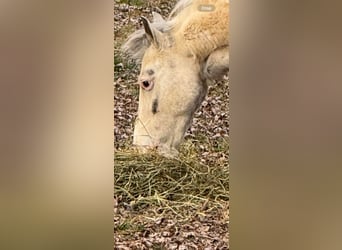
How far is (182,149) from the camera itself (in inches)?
69.9

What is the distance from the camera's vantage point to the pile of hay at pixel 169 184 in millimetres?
1741

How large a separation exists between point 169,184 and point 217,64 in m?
0.54

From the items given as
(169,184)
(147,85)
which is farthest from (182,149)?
(147,85)

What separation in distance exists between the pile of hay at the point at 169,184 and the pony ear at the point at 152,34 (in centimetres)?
47

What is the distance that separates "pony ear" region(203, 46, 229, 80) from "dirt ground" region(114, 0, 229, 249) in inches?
1.5

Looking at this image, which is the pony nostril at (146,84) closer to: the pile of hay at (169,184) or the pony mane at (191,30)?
the pony mane at (191,30)

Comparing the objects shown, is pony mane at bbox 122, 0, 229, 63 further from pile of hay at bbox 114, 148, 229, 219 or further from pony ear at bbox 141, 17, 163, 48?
Result: pile of hay at bbox 114, 148, 229, 219

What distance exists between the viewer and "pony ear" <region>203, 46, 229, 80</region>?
177 cm

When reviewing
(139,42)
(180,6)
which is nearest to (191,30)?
(180,6)
